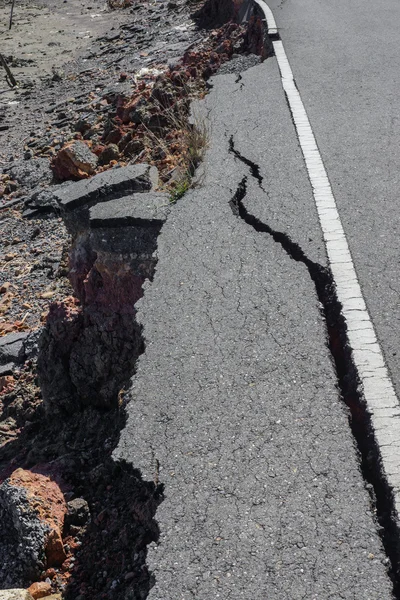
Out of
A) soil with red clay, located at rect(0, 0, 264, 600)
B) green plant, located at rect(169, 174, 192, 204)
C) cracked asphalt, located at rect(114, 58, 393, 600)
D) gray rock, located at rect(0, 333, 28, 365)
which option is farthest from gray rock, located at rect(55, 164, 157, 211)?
gray rock, located at rect(0, 333, 28, 365)

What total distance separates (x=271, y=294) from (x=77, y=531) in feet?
5.96

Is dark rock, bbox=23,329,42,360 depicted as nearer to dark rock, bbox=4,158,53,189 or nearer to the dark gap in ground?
the dark gap in ground

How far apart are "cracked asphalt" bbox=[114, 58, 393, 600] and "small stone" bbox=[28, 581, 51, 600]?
83cm

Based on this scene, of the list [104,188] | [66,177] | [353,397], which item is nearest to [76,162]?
[66,177]

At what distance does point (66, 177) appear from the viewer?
909 cm

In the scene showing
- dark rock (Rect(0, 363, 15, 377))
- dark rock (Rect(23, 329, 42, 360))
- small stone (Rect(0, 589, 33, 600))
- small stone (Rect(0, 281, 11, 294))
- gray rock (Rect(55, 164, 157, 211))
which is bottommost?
small stone (Rect(0, 281, 11, 294))

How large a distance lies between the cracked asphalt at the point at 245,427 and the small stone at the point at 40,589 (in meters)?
0.83

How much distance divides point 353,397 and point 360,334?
540 mm

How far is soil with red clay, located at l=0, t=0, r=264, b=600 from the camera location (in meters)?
3.67

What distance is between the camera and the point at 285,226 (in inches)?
207

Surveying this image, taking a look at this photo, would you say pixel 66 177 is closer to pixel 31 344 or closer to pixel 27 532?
pixel 31 344

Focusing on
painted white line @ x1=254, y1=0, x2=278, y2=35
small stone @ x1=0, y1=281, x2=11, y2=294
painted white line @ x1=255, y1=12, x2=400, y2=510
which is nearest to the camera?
painted white line @ x1=255, y1=12, x2=400, y2=510

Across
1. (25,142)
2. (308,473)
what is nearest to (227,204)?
(308,473)

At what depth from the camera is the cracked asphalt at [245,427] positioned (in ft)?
8.89
